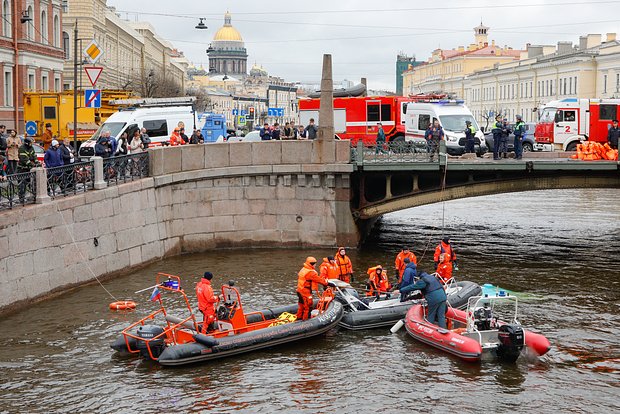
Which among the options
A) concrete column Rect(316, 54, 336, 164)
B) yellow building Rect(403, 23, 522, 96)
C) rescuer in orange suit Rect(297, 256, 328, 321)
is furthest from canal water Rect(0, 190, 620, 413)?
yellow building Rect(403, 23, 522, 96)

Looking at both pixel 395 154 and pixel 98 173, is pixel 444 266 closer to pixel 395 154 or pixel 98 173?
pixel 395 154

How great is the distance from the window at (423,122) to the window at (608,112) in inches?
295

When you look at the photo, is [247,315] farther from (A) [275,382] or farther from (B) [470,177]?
(B) [470,177]

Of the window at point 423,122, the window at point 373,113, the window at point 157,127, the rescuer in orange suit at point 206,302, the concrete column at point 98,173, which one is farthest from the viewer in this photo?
the window at point 373,113

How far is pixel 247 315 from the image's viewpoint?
19.7 m

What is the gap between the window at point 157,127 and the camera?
33438 millimetres

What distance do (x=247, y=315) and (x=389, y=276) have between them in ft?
25.9

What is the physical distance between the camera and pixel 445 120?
119ft

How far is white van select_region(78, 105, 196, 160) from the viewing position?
3256 centimetres

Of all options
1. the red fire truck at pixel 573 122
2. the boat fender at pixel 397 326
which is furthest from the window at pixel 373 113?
the boat fender at pixel 397 326

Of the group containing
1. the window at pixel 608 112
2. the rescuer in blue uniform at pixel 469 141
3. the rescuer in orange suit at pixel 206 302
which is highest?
the window at pixel 608 112

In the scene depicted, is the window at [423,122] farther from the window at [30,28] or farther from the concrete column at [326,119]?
the window at [30,28]

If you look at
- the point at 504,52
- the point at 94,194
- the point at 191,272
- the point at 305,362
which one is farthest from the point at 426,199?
the point at 504,52

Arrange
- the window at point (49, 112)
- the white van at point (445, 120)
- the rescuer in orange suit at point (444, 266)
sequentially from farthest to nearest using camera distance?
the window at point (49, 112) → the white van at point (445, 120) → the rescuer in orange suit at point (444, 266)
